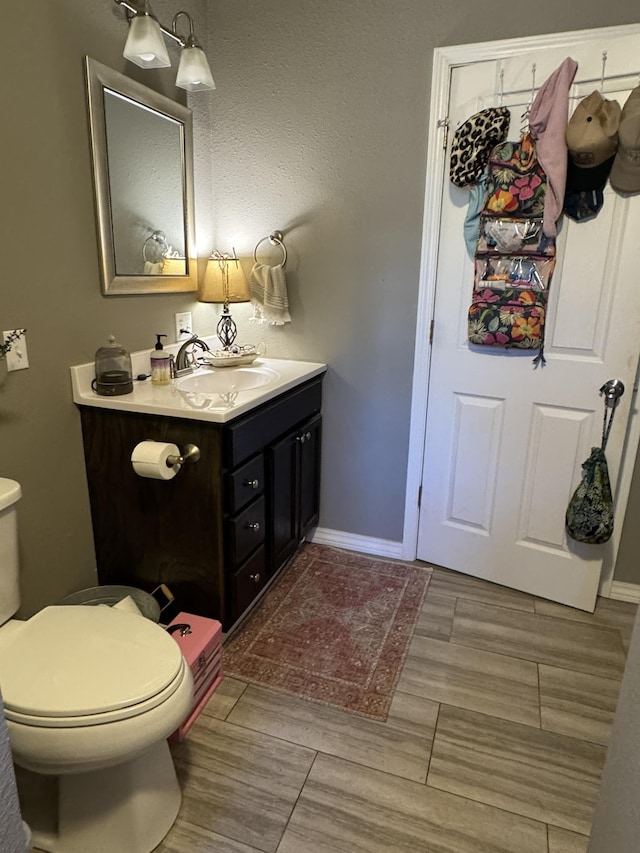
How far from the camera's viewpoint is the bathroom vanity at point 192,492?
167cm

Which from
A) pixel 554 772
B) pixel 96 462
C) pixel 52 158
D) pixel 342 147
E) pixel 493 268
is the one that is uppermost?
pixel 342 147

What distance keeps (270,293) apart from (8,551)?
58.4 inches

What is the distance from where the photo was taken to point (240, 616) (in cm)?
191

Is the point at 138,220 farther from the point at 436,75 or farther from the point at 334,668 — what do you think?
the point at 334,668

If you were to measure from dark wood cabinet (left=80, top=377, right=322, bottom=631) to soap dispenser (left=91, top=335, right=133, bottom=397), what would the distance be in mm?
79

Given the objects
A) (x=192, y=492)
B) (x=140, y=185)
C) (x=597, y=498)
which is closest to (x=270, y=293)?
(x=140, y=185)

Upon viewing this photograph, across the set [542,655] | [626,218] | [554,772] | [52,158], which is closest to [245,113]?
[52,158]

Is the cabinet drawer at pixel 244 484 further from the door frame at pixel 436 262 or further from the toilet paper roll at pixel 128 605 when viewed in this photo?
the door frame at pixel 436 262

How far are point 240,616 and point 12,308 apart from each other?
1.26 m

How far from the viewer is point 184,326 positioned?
231cm

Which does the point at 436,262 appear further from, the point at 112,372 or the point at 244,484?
the point at 112,372

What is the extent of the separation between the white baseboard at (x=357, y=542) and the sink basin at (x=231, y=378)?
888mm

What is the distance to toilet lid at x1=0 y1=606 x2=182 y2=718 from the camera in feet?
3.52

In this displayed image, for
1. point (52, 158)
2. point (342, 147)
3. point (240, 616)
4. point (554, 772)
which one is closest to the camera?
point (554, 772)
